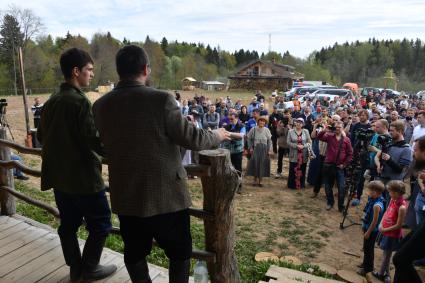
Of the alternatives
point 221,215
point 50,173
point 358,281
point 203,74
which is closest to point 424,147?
point 358,281

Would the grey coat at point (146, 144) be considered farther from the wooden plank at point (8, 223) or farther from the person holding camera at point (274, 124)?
the person holding camera at point (274, 124)

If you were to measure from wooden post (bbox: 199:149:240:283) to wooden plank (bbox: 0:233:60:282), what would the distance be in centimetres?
169

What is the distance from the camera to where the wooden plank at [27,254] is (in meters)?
3.09

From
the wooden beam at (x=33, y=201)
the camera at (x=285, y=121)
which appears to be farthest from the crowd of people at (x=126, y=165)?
the camera at (x=285, y=121)

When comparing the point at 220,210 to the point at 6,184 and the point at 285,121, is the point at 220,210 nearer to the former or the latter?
the point at 6,184

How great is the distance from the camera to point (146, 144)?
6.09 feet

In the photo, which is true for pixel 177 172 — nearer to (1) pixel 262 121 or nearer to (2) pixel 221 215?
(2) pixel 221 215

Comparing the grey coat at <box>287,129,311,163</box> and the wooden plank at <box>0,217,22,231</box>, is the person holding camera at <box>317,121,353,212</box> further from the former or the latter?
the wooden plank at <box>0,217,22,231</box>

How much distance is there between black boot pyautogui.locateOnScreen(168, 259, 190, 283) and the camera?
6.96 feet

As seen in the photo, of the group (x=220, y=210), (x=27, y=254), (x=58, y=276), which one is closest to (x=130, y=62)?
(x=220, y=210)

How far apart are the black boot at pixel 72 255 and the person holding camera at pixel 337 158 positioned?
5378mm

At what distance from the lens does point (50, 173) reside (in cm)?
254

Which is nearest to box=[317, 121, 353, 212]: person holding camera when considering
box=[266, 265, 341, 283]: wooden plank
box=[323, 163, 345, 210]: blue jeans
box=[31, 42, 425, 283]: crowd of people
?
box=[323, 163, 345, 210]: blue jeans

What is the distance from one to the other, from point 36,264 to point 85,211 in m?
0.95
